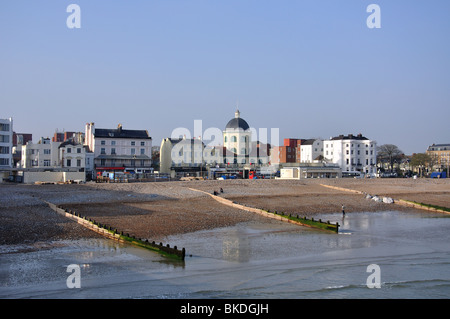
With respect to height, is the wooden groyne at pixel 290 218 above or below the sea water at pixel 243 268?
above

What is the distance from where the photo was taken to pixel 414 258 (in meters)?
23.4

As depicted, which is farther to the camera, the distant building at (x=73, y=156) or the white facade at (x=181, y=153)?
the white facade at (x=181, y=153)

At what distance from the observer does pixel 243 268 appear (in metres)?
20.6

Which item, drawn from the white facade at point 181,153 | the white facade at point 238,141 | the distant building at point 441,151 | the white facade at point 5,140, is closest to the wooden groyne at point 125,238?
the white facade at point 5,140

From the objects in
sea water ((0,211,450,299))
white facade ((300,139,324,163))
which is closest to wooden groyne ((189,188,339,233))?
sea water ((0,211,450,299))

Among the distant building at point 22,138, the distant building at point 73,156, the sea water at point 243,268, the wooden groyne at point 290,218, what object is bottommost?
the sea water at point 243,268

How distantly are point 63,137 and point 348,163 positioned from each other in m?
61.5

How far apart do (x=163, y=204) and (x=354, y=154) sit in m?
65.8

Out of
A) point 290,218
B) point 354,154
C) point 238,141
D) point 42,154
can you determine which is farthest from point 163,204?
point 354,154

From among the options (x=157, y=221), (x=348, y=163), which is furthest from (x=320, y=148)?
(x=157, y=221)

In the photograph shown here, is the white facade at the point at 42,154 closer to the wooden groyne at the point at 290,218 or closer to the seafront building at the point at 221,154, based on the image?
the seafront building at the point at 221,154

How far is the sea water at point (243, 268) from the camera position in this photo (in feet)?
57.1

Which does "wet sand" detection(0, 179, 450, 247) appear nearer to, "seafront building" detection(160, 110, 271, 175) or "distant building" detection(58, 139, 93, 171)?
"distant building" detection(58, 139, 93, 171)

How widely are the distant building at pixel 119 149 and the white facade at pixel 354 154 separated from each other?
134ft
